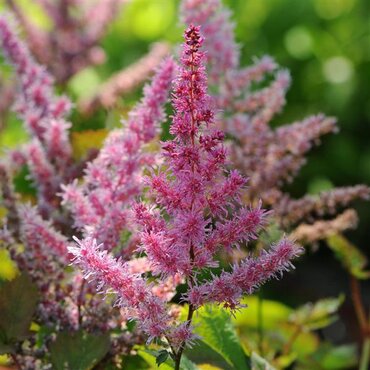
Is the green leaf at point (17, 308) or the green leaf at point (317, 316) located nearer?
the green leaf at point (17, 308)

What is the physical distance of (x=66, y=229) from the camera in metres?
1.47

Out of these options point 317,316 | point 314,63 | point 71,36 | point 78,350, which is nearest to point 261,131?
point 317,316

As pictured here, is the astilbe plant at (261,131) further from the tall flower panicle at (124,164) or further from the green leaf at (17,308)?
the green leaf at (17,308)

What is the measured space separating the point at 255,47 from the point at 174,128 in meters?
4.45

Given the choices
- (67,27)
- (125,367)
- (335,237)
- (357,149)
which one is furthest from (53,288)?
(357,149)

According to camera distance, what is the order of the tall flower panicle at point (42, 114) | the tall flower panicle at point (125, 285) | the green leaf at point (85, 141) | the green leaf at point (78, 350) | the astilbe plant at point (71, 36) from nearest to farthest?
the tall flower panicle at point (125, 285) < the green leaf at point (78, 350) < the tall flower panicle at point (42, 114) < the green leaf at point (85, 141) < the astilbe plant at point (71, 36)

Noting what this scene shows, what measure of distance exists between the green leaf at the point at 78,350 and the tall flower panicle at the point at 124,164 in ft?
0.49

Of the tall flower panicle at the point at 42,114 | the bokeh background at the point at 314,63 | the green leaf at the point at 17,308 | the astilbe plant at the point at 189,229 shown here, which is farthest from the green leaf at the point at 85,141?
the bokeh background at the point at 314,63

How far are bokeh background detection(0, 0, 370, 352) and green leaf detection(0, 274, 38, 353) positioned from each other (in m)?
3.33

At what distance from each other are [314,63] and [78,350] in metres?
4.42

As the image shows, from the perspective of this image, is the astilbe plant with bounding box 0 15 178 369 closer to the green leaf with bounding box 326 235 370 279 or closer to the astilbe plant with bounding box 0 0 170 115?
the green leaf with bounding box 326 235 370 279

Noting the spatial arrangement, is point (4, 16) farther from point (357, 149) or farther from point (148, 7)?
point (148, 7)

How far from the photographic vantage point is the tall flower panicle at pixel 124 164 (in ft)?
3.92

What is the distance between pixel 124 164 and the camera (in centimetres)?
121
